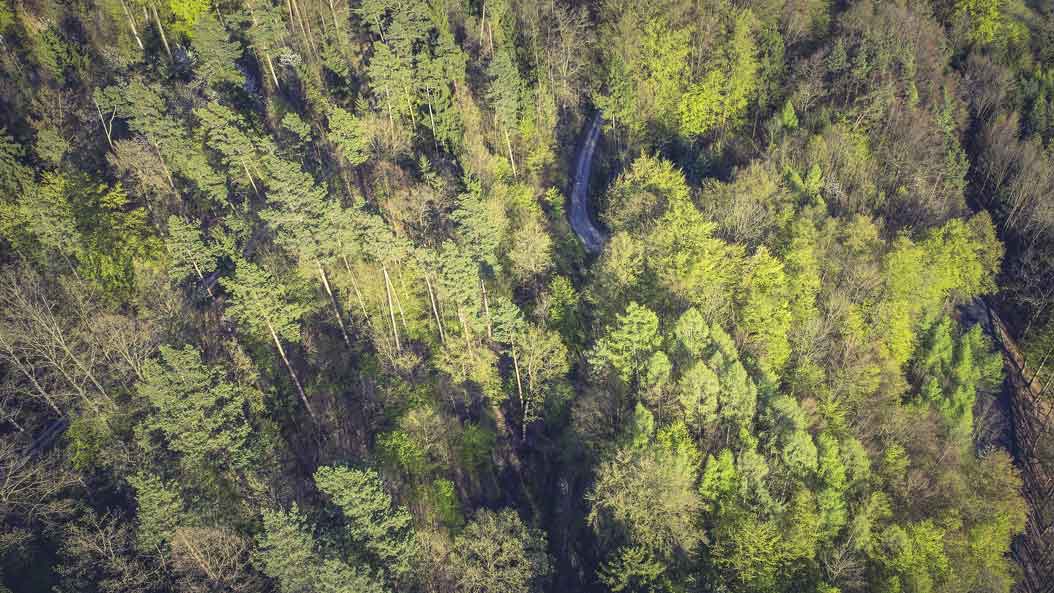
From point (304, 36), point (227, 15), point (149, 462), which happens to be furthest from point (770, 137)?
point (149, 462)

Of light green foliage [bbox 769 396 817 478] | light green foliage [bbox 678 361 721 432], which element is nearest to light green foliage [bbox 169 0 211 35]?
light green foliage [bbox 678 361 721 432]

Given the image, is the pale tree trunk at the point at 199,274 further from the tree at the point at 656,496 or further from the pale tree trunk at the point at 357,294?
the tree at the point at 656,496

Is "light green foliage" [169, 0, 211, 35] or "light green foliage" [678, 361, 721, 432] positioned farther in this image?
"light green foliage" [169, 0, 211, 35]

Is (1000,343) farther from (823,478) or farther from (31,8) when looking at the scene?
(31,8)

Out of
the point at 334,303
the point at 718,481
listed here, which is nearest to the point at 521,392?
the point at 334,303

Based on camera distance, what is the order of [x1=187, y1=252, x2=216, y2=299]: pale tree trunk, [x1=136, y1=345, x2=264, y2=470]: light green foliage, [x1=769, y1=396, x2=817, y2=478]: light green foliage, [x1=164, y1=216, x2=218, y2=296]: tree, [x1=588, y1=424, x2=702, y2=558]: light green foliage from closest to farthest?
[x1=136, y1=345, x2=264, y2=470]: light green foliage
[x1=588, y1=424, x2=702, y2=558]: light green foliage
[x1=769, y1=396, x2=817, y2=478]: light green foliage
[x1=164, y1=216, x2=218, y2=296]: tree
[x1=187, y1=252, x2=216, y2=299]: pale tree trunk

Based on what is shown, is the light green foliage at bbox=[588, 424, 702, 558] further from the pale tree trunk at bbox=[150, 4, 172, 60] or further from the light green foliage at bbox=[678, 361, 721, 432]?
the pale tree trunk at bbox=[150, 4, 172, 60]

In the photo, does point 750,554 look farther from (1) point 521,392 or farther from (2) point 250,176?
(2) point 250,176
